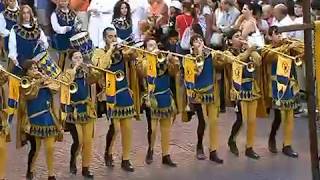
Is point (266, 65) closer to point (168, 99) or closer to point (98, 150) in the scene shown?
point (168, 99)

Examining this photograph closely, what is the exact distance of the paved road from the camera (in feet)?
31.3

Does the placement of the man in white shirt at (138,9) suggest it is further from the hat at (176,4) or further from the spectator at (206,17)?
the spectator at (206,17)

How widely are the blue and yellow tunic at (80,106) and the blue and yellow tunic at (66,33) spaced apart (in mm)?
2201

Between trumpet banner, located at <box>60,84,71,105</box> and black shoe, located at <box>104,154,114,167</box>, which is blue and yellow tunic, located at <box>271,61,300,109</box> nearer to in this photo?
black shoe, located at <box>104,154,114,167</box>

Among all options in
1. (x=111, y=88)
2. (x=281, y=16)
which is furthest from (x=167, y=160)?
(x=281, y=16)

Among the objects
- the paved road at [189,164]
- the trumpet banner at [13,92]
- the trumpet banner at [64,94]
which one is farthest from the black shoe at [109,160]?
the trumpet banner at [13,92]

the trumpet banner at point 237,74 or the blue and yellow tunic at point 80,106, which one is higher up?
the trumpet banner at point 237,74

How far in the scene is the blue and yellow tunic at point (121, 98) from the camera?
9477mm

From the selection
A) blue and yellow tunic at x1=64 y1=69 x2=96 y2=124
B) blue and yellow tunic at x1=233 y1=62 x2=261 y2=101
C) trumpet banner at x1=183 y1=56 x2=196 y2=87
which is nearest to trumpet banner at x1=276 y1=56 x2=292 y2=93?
blue and yellow tunic at x1=233 y1=62 x2=261 y2=101

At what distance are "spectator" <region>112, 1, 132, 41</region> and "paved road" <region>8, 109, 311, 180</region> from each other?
5.11 ft

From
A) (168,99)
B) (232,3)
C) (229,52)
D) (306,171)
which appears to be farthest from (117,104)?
(232,3)

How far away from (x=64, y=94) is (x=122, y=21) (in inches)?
57.2

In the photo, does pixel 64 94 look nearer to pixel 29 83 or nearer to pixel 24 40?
pixel 29 83

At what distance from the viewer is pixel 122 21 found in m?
10.0
